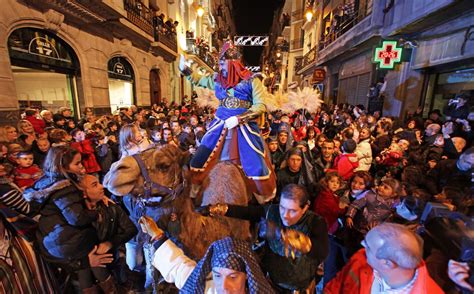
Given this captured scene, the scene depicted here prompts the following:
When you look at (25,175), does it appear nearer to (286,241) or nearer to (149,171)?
(149,171)

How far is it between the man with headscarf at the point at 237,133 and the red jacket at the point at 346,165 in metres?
1.78

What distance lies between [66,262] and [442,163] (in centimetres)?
475

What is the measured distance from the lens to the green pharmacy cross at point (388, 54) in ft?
25.5

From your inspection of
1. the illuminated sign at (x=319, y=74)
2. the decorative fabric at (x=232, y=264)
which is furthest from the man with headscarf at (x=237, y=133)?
the illuminated sign at (x=319, y=74)

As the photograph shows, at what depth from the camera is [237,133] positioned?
2639mm

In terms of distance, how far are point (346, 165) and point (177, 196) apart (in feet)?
10.4

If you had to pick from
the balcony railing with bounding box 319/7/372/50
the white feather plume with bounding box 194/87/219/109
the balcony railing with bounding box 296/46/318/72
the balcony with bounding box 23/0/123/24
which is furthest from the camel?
the balcony railing with bounding box 296/46/318/72

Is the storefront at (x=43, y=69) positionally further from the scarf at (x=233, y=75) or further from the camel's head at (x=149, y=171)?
the camel's head at (x=149, y=171)

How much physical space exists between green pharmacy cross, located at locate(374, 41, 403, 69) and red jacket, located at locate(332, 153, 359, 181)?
19.2ft

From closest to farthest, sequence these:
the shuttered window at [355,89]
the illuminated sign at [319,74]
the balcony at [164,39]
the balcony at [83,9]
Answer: the balcony at [83,9]
the shuttered window at [355,89]
the balcony at [164,39]
the illuminated sign at [319,74]

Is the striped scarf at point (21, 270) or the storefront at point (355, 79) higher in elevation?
the storefront at point (355, 79)

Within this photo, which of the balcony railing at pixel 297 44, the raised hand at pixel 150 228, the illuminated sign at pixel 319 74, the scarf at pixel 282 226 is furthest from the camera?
the balcony railing at pixel 297 44

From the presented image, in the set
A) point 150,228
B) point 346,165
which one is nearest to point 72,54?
point 150,228

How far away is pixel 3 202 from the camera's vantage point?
194 cm
